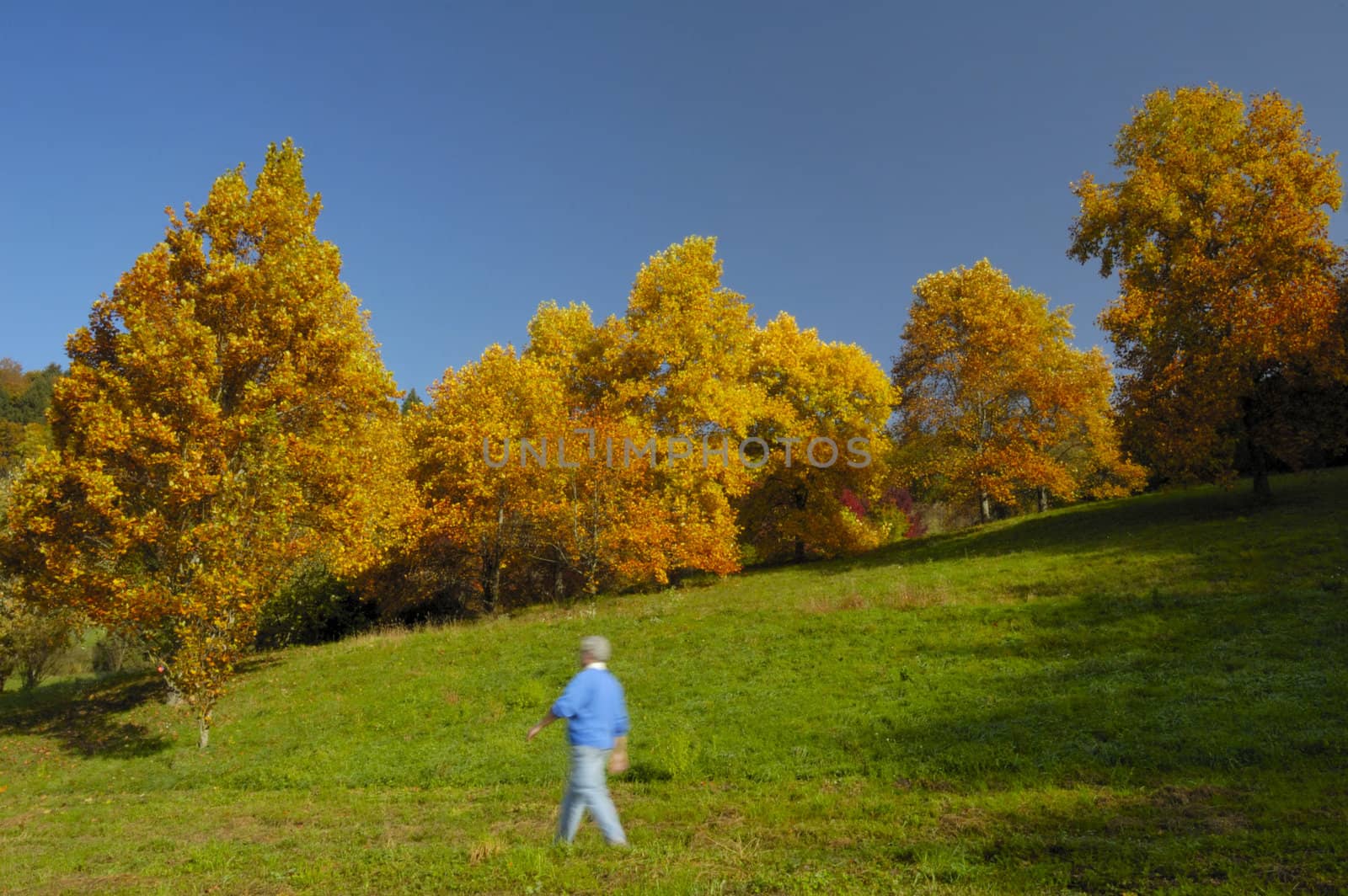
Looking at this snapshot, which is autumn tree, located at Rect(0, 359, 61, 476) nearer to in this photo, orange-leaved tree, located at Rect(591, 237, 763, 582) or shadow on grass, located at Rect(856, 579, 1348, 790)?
orange-leaved tree, located at Rect(591, 237, 763, 582)

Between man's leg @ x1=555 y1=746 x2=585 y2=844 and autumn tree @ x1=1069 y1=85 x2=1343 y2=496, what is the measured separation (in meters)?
27.3

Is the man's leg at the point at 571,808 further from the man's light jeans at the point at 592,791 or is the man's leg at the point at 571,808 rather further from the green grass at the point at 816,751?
the green grass at the point at 816,751

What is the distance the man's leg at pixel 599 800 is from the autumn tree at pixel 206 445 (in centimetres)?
1407

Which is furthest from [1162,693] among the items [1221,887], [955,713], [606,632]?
[606,632]

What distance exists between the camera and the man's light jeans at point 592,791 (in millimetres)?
8344

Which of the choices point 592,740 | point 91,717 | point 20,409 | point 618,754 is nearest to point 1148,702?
point 618,754

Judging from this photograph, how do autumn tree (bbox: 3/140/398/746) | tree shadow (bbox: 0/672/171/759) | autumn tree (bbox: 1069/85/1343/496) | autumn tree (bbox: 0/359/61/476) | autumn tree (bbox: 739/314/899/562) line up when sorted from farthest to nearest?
1. autumn tree (bbox: 0/359/61/476)
2. autumn tree (bbox: 739/314/899/562)
3. autumn tree (bbox: 1069/85/1343/496)
4. tree shadow (bbox: 0/672/171/759)
5. autumn tree (bbox: 3/140/398/746)

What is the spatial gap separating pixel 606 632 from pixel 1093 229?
28204mm

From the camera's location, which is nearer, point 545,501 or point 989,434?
point 545,501

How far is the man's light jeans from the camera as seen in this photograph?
834 centimetres

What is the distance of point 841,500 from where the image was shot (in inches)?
1631

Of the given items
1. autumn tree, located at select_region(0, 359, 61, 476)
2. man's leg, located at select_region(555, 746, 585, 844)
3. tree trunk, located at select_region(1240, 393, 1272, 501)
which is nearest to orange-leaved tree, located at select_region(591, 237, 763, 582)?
tree trunk, located at select_region(1240, 393, 1272, 501)

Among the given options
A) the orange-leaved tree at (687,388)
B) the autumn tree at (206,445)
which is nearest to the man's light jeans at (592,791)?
the autumn tree at (206,445)

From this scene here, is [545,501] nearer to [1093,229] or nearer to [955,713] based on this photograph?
[955,713]
